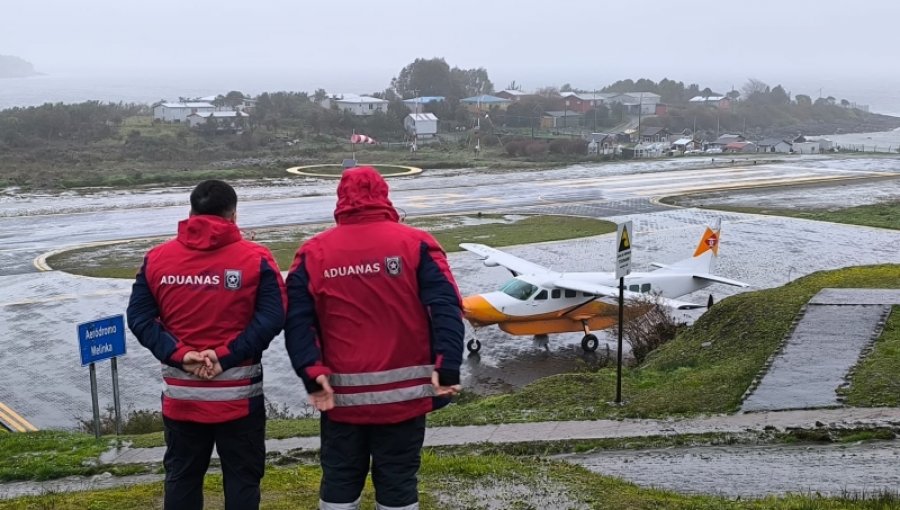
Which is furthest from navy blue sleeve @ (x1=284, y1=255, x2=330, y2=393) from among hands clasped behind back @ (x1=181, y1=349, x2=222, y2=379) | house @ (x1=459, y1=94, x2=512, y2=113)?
house @ (x1=459, y1=94, x2=512, y2=113)

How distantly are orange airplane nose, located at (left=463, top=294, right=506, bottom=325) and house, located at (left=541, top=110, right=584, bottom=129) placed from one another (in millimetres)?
100946

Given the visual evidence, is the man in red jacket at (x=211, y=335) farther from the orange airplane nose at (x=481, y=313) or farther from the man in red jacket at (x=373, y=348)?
the orange airplane nose at (x=481, y=313)

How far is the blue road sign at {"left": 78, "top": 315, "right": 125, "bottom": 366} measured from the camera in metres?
11.5

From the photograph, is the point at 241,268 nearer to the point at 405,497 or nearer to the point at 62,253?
the point at 405,497

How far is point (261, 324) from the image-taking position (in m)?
5.18

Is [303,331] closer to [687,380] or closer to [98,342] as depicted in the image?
[98,342]

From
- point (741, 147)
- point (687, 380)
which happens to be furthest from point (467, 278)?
point (741, 147)

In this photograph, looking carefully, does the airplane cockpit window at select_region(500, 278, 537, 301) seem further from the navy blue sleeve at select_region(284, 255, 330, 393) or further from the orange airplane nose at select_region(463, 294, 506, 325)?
the navy blue sleeve at select_region(284, 255, 330, 393)

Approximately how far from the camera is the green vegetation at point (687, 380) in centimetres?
1080

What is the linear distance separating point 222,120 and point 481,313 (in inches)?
3364

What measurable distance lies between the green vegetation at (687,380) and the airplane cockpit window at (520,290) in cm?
583

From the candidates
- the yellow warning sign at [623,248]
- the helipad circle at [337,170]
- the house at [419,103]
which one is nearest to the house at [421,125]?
the house at [419,103]

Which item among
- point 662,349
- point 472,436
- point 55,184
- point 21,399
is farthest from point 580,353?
point 55,184

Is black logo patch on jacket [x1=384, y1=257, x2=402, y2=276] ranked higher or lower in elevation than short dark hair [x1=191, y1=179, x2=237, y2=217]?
lower
